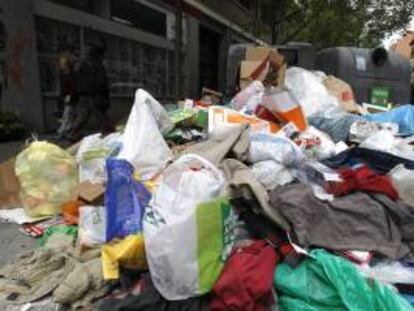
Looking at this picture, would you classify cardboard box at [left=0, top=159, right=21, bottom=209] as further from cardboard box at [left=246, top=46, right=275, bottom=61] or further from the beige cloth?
cardboard box at [left=246, top=46, right=275, bottom=61]

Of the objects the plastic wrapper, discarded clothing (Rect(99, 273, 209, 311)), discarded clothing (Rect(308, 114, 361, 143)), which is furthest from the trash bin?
discarded clothing (Rect(99, 273, 209, 311))

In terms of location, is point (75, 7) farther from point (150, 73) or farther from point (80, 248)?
point (80, 248)

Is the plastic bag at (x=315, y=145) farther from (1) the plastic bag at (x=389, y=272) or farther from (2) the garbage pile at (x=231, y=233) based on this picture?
(1) the plastic bag at (x=389, y=272)

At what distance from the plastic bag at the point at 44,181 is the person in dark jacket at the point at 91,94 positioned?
14.8 ft

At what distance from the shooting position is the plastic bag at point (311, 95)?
487 cm

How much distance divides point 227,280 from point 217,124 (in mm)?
1919

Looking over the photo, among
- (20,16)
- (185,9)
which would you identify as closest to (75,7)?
(20,16)

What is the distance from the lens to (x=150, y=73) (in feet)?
50.9

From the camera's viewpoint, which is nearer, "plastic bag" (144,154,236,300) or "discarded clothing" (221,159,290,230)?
"plastic bag" (144,154,236,300)

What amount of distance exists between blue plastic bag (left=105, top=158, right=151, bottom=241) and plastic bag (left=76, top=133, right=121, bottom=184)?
0.83 meters

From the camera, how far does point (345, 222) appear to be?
282 cm

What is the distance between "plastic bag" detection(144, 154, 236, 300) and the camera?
8.04 feet

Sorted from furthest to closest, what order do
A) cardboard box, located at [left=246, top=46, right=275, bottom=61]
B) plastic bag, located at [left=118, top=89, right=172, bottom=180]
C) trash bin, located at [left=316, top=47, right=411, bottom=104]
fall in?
trash bin, located at [left=316, top=47, right=411, bottom=104] < cardboard box, located at [left=246, top=46, right=275, bottom=61] < plastic bag, located at [left=118, top=89, right=172, bottom=180]

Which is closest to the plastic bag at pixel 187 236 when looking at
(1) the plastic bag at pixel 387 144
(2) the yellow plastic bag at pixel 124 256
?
(2) the yellow plastic bag at pixel 124 256
